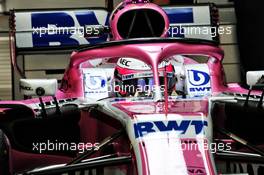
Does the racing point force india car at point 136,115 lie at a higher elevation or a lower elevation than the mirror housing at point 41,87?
lower

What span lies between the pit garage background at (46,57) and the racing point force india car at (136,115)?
7.92 ft

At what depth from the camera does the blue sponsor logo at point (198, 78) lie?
3484 millimetres

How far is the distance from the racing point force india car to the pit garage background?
7.92 ft

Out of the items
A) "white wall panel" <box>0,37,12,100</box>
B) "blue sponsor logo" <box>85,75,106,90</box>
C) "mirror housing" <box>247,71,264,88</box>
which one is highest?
"mirror housing" <box>247,71,264,88</box>

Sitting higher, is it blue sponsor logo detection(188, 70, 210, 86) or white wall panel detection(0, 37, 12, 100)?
blue sponsor logo detection(188, 70, 210, 86)

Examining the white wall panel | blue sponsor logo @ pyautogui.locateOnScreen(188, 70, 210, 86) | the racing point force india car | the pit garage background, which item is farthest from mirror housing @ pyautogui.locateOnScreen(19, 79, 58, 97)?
the white wall panel

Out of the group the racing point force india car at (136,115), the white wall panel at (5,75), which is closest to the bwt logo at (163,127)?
the racing point force india car at (136,115)

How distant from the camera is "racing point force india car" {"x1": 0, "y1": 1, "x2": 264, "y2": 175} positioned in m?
2.16

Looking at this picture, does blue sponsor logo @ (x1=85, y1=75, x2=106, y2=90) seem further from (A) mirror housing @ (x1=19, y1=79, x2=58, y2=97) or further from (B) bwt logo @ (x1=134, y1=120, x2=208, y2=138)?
(B) bwt logo @ (x1=134, y1=120, x2=208, y2=138)

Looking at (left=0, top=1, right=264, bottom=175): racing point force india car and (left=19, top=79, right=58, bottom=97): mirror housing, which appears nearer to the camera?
(left=0, top=1, right=264, bottom=175): racing point force india car

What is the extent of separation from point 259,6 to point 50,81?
12.5ft

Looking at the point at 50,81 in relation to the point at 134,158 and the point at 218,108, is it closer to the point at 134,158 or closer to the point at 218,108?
the point at 134,158

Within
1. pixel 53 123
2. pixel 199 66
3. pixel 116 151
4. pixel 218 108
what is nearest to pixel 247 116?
pixel 218 108

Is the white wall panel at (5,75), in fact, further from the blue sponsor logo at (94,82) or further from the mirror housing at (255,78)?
the mirror housing at (255,78)
